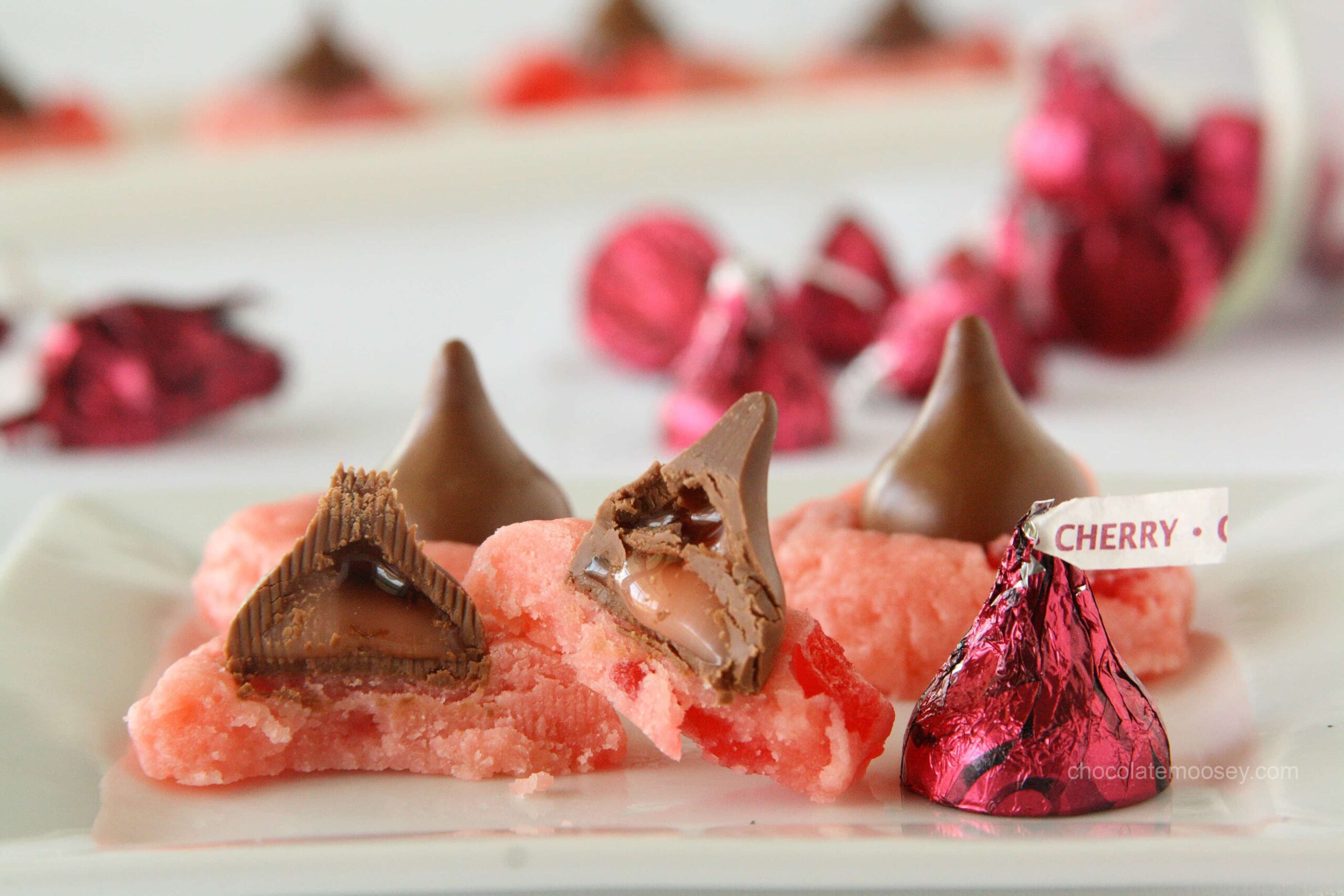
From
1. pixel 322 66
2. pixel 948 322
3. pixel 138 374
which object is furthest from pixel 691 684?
pixel 322 66

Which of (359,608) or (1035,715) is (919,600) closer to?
(1035,715)

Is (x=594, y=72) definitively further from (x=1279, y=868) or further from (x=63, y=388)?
(x=1279, y=868)

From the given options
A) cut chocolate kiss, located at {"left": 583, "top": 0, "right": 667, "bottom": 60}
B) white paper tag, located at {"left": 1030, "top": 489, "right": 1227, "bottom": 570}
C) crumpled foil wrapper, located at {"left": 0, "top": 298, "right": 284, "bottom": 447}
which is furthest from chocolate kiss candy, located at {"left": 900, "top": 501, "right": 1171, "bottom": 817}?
cut chocolate kiss, located at {"left": 583, "top": 0, "right": 667, "bottom": 60}

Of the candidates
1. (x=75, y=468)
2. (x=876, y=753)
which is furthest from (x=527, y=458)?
(x=75, y=468)

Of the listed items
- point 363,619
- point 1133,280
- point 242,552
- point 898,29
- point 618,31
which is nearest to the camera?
point 363,619

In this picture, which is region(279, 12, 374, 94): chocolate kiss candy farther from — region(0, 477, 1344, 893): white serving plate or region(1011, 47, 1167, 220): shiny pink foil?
region(0, 477, 1344, 893): white serving plate

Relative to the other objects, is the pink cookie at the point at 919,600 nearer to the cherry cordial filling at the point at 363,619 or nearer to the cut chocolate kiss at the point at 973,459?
the cut chocolate kiss at the point at 973,459

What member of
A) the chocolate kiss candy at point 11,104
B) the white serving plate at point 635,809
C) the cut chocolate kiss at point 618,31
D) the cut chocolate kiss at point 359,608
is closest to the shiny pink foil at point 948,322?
the white serving plate at point 635,809
